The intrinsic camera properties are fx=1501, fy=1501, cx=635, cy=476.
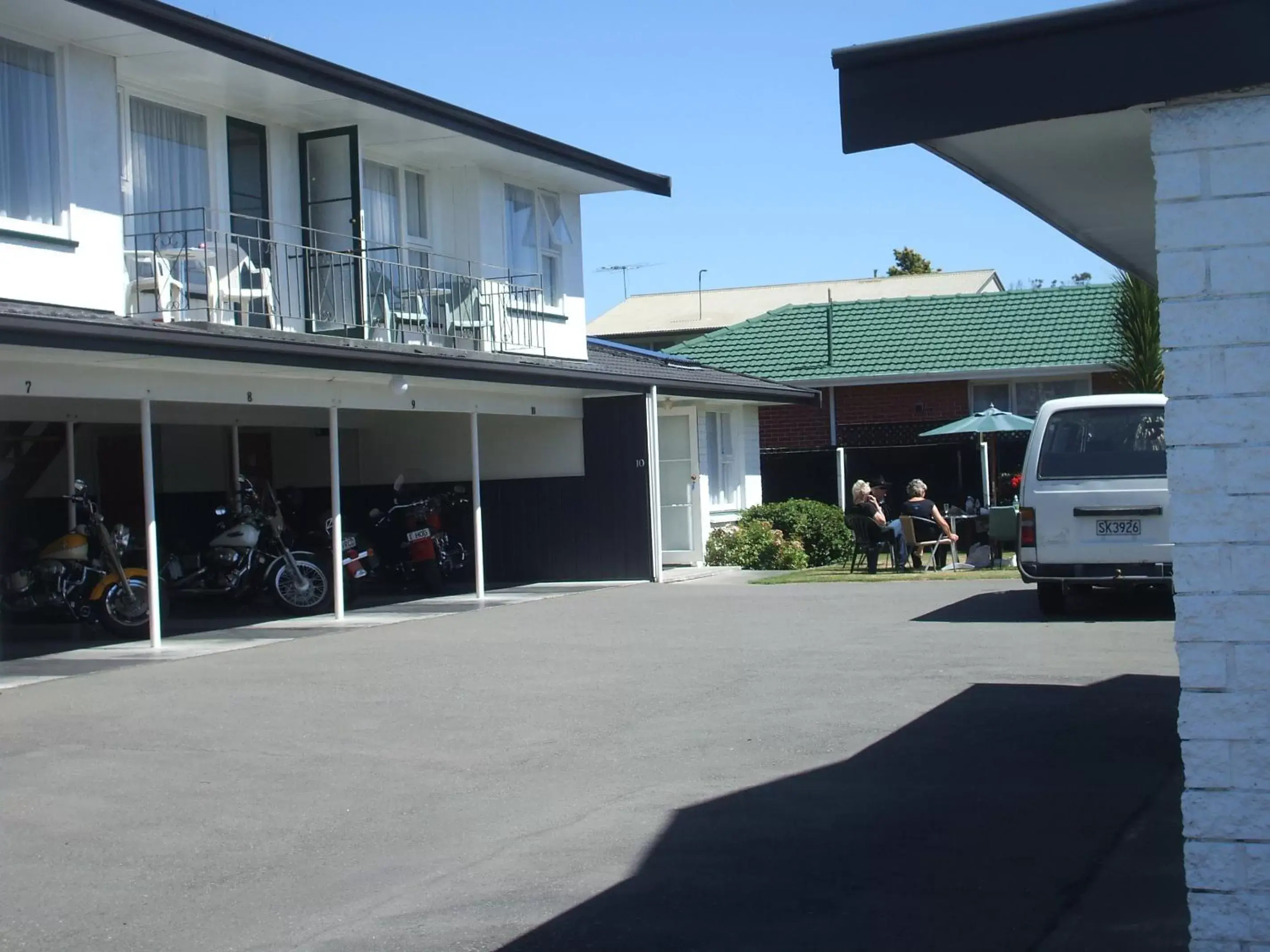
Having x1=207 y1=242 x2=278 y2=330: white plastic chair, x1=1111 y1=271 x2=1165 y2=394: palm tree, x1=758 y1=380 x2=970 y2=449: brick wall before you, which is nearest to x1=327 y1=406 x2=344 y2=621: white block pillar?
x1=207 y1=242 x2=278 y2=330: white plastic chair

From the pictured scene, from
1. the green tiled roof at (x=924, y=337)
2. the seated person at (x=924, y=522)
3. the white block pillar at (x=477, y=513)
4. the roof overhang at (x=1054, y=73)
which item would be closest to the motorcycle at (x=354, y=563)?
the white block pillar at (x=477, y=513)

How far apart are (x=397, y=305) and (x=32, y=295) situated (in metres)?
5.81

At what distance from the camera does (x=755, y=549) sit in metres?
22.7

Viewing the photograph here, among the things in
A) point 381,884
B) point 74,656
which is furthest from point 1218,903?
point 74,656

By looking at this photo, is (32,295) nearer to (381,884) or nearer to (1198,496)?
(381,884)

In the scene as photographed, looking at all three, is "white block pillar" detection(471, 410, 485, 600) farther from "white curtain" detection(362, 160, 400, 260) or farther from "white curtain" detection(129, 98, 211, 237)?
"white curtain" detection(129, 98, 211, 237)

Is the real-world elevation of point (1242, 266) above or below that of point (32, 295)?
below

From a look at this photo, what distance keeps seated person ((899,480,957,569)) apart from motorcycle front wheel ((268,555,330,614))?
8.40 meters

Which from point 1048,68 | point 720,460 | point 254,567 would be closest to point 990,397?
point 720,460

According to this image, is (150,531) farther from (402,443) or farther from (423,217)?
(402,443)

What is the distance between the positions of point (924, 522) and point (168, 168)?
11.2 meters

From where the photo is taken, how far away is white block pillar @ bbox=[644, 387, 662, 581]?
20.2 m

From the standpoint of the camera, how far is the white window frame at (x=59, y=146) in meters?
Answer: 13.5

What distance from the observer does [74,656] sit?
1338 centimetres
